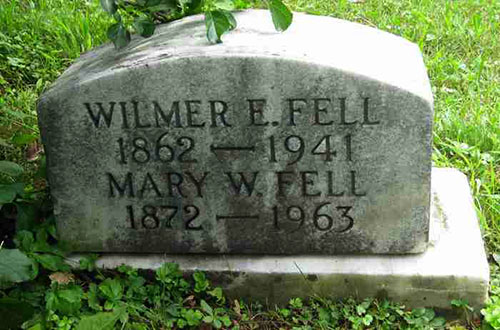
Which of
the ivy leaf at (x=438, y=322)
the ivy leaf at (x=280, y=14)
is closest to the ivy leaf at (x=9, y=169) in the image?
the ivy leaf at (x=280, y=14)

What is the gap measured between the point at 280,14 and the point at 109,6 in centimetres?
54

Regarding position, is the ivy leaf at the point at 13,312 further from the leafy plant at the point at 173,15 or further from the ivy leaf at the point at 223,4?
the ivy leaf at the point at 223,4

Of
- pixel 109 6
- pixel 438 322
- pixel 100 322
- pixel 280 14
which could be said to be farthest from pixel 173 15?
pixel 438 322

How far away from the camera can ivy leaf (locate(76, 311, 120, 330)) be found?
2.35m

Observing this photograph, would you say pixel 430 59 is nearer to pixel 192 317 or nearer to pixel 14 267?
pixel 192 317

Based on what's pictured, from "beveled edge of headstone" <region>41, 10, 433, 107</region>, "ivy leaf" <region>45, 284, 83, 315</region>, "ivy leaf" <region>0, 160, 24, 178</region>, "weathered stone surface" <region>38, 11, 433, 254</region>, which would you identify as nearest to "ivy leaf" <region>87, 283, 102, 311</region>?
"ivy leaf" <region>45, 284, 83, 315</region>

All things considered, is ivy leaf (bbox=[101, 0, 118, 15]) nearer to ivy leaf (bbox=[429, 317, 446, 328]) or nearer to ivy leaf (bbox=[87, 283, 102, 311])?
ivy leaf (bbox=[87, 283, 102, 311])

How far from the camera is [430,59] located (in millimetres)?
4625

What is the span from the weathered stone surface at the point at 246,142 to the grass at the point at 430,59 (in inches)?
22.7

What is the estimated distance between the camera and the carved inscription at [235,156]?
2549 millimetres

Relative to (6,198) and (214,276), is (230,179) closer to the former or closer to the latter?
(214,276)

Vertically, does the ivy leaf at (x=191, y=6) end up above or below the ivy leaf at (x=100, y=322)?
above

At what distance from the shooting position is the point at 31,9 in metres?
5.01

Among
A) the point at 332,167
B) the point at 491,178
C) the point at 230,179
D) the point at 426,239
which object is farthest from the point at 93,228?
the point at 491,178
